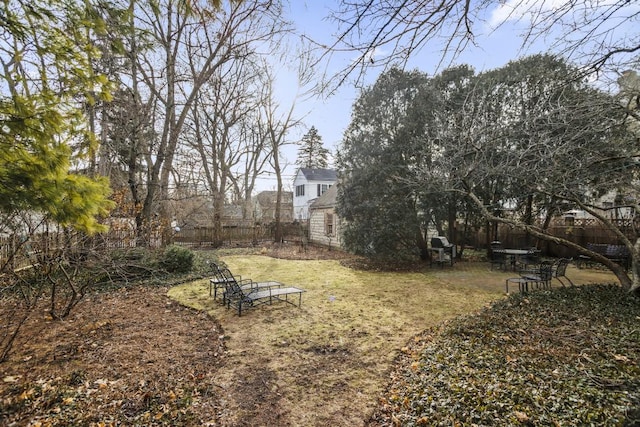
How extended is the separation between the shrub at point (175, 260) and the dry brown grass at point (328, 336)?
1.19 metres

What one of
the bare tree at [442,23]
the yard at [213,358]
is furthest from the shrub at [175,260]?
the bare tree at [442,23]

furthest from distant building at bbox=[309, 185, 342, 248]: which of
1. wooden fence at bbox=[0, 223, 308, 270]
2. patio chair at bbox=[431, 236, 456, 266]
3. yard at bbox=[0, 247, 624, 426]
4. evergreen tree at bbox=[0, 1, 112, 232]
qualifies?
evergreen tree at bbox=[0, 1, 112, 232]

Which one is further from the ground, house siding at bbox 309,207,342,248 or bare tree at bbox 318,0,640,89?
bare tree at bbox 318,0,640,89

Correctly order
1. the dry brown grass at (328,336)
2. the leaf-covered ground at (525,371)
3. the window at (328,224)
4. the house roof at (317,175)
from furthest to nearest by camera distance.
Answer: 1. the house roof at (317,175)
2. the window at (328,224)
3. the dry brown grass at (328,336)
4. the leaf-covered ground at (525,371)

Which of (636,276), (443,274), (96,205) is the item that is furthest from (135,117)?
(636,276)

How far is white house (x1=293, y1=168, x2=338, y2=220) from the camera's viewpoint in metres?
30.9

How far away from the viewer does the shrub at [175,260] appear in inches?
382

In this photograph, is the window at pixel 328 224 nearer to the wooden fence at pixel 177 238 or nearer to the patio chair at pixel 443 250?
the wooden fence at pixel 177 238

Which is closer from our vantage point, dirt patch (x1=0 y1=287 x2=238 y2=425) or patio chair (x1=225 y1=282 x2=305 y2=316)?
dirt patch (x1=0 y1=287 x2=238 y2=425)

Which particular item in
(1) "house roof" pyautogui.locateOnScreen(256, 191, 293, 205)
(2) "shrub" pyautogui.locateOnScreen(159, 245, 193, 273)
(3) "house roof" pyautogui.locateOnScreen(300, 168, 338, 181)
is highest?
(3) "house roof" pyautogui.locateOnScreen(300, 168, 338, 181)

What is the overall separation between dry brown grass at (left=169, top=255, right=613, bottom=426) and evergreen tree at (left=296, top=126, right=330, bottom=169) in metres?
34.3

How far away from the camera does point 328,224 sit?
19.0 metres

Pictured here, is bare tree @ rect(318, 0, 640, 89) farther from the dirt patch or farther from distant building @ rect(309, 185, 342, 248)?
distant building @ rect(309, 185, 342, 248)

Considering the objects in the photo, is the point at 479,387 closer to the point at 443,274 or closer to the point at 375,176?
the point at 443,274
